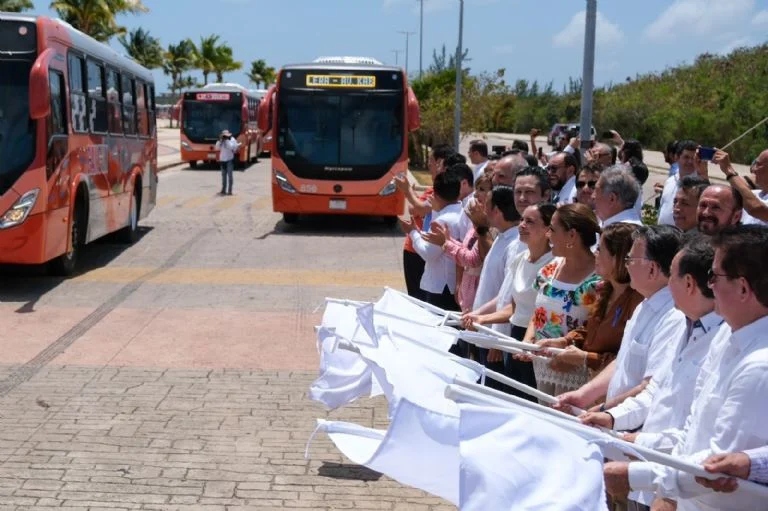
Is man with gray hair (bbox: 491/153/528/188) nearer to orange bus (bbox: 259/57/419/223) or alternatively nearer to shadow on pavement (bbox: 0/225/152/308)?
shadow on pavement (bbox: 0/225/152/308)

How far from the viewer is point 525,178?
6.56 metres

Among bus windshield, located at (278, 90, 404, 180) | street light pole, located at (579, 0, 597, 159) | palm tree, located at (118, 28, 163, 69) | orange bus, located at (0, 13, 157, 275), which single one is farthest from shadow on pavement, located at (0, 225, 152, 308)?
palm tree, located at (118, 28, 163, 69)

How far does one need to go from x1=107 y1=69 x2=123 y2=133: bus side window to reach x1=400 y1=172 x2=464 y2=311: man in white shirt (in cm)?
860

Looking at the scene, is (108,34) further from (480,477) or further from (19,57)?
(480,477)

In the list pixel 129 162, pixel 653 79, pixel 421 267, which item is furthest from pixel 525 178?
pixel 653 79

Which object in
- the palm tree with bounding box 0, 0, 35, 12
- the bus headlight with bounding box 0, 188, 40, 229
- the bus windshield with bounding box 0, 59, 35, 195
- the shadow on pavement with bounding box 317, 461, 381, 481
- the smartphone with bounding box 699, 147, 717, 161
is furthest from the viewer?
the palm tree with bounding box 0, 0, 35, 12

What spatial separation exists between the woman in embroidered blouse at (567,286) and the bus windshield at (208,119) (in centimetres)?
3400

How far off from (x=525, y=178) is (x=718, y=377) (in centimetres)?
359

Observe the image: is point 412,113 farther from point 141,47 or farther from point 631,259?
point 141,47

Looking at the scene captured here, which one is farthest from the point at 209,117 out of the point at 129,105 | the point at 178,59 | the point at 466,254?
the point at 178,59

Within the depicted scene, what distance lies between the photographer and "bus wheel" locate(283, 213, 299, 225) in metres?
20.0

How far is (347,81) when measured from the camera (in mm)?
18578

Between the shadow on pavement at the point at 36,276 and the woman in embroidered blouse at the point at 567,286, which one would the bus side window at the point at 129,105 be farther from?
the woman in embroidered blouse at the point at 567,286

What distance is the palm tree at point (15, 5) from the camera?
40.5 meters
